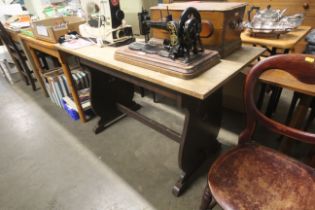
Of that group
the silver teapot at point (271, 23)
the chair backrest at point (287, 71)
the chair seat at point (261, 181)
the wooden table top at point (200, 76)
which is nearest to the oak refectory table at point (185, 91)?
the wooden table top at point (200, 76)

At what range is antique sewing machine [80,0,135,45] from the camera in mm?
1369

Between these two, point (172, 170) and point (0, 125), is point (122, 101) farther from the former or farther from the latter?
point (0, 125)

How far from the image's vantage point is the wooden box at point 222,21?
1.03 metres

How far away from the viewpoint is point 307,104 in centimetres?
116

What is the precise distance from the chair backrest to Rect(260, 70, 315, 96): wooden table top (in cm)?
27

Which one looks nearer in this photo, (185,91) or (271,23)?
(185,91)

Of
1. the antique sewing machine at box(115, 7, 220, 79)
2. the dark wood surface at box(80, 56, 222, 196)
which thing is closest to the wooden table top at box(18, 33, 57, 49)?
the dark wood surface at box(80, 56, 222, 196)

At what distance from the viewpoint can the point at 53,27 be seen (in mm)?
1644

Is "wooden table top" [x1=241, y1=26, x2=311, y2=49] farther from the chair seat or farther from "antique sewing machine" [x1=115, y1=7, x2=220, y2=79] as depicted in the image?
the chair seat

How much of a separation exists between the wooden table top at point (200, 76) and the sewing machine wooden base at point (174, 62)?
21 mm

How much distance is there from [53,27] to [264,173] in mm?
1796

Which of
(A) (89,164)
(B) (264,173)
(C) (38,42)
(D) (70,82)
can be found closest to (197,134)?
(B) (264,173)

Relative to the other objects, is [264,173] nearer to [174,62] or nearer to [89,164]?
[174,62]

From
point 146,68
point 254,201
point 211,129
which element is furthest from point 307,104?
point 146,68
